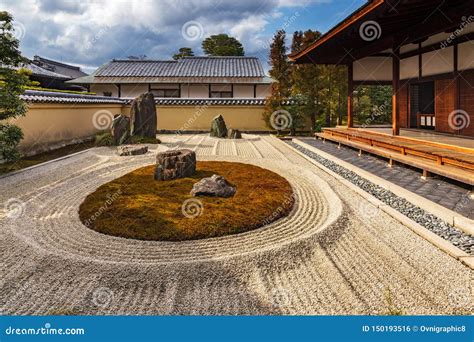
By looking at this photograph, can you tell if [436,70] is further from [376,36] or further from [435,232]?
[435,232]

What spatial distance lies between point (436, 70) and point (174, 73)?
20861 millimetres

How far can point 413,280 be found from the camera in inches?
152

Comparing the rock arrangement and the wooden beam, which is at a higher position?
the wooden beam

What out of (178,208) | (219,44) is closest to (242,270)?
(178,208)

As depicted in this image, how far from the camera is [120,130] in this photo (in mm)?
15711

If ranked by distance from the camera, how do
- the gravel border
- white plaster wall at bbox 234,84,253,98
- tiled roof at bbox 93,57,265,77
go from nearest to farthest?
the gravel border
white plaster wall at bbox 234,84,253,98
tiled roof at bbox 93,57,265,77

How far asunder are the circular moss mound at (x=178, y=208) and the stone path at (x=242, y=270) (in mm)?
208

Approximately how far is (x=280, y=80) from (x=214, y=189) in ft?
52.0

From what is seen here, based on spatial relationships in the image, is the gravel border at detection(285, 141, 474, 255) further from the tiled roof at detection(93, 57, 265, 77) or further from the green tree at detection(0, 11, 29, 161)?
the tiled roof at detection(93, 57, 265, 77)

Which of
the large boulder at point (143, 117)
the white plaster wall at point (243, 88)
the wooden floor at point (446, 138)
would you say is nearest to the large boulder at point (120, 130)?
the large boulder at point (143, 117)

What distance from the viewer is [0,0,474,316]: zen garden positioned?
369 cm

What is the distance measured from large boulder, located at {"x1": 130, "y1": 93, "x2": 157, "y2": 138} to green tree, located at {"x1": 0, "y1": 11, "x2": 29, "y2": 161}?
262 inches

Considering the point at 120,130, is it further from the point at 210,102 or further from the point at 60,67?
the point at 60,67

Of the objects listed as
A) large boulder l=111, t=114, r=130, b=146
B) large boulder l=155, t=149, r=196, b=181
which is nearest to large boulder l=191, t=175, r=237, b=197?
large boulder l=155, t=149, r=196, b=181
